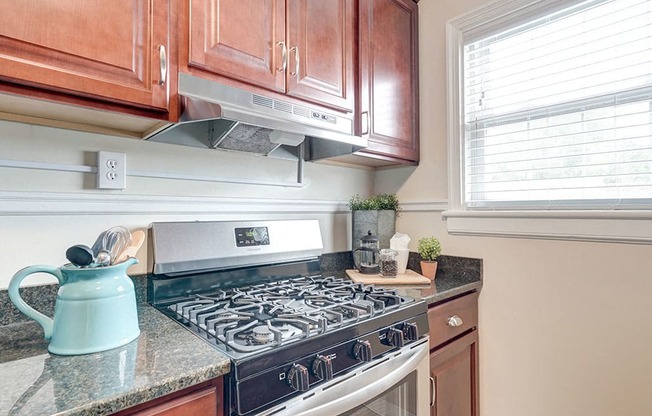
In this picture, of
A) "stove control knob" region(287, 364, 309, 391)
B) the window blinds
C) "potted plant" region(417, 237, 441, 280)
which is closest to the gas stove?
"stove control knob" region(287, 364, 309, 391)

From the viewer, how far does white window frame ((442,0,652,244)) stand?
1.21m

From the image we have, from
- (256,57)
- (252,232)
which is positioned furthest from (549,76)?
(252,232)

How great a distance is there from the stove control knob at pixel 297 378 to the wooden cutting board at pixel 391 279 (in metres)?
0.70

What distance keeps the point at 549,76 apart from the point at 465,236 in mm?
753

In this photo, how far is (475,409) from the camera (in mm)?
1542

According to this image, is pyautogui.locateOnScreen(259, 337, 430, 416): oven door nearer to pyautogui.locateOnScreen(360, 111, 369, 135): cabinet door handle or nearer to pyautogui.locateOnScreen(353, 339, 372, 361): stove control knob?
pyautogui.locateOnScreen(353, 339, 372, 361): stove control knob

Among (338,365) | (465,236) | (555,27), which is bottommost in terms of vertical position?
(338,365)

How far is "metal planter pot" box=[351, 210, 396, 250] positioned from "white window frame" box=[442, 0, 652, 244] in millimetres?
291

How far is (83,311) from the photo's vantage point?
0.76 m

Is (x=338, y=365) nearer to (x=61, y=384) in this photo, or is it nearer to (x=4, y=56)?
(x=61, y=384)

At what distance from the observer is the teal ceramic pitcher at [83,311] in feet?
2.46

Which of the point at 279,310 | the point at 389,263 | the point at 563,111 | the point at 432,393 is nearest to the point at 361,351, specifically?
the point at 279,310

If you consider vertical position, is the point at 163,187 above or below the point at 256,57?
below

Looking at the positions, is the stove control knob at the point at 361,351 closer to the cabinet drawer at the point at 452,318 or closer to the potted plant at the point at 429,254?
the cabinet drawer at the point at 452,318
